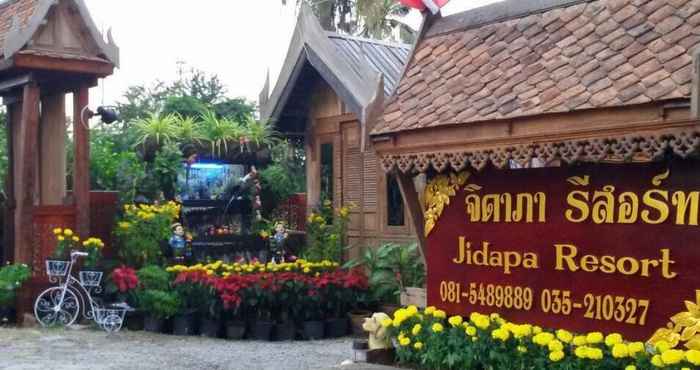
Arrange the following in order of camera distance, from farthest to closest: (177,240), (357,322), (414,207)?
1. (177,240)
2. (357,322)
3. (414,207)

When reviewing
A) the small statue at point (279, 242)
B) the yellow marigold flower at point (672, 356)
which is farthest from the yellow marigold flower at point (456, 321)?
the small statue at point (279, 242)

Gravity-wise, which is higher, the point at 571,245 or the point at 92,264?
the point at 571,245

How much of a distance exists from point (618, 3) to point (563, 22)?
1.56 feet

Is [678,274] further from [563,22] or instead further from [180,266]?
[180,266]

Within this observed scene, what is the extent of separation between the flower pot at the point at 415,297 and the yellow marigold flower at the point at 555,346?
6.12ft

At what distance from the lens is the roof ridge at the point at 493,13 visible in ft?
24.0

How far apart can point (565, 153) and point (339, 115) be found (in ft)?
27.0

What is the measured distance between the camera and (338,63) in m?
13.3

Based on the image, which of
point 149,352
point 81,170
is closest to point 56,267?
point 81,170

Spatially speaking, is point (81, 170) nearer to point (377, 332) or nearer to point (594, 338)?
point (377, 332)

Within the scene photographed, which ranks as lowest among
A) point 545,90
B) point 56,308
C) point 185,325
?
point 185,325

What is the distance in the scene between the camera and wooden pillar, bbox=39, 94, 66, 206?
1469 centimetres

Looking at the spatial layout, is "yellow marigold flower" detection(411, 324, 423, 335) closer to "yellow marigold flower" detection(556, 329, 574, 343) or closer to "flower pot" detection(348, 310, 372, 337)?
"yellow marigold flower" detection(556, 329, 574, 343)

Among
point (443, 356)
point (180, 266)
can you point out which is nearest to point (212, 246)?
point (180, 266)
